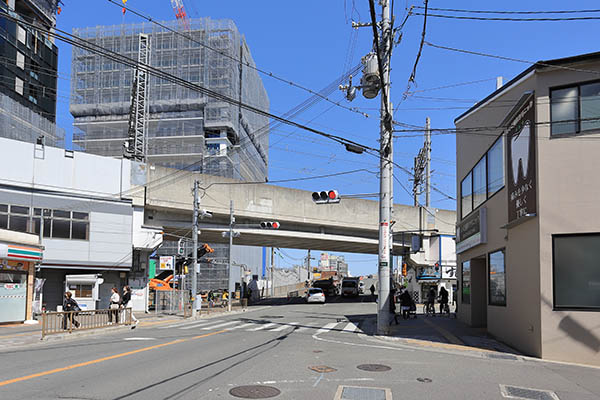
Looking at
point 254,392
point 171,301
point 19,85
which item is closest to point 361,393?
point 254,392

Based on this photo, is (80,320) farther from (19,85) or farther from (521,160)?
(19,85)

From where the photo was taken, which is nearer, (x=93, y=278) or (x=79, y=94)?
(x=93, y=278)

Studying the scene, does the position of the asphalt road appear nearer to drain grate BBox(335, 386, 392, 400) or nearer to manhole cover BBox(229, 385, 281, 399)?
drain grate BBox(335, 386, 392, 400)

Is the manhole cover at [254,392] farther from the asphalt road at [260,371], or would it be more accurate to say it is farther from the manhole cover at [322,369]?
the manhole cover at [322,369]

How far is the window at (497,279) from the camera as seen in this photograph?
54.6 feet

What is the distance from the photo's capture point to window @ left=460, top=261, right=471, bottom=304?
2250 centimetres

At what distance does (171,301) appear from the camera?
112ft

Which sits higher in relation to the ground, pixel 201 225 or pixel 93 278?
pixel 201 225

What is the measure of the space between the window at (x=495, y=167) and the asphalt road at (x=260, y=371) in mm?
5901

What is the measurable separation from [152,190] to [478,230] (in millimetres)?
22388

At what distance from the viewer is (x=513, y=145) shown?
1543 centimetres

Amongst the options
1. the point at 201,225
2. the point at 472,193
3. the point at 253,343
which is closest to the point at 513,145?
the point at 472,193

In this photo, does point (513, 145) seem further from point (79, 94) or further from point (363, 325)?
point (79, 94)

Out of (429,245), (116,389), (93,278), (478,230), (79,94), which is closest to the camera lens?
(116,389)
